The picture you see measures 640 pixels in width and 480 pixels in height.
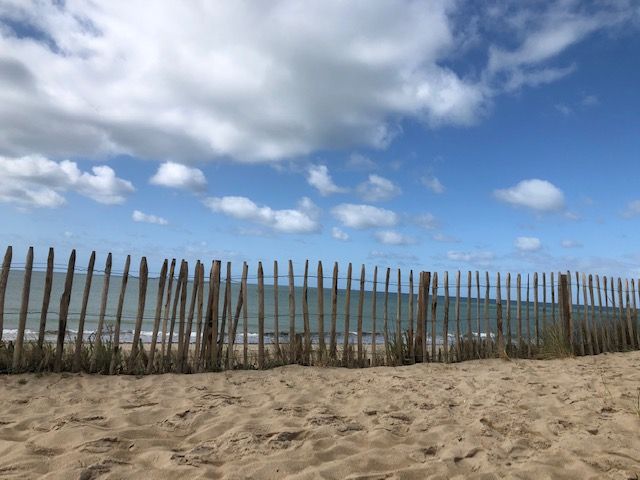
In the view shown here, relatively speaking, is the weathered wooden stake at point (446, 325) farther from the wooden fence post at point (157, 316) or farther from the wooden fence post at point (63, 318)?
the wooden fence post at point (63, 318)

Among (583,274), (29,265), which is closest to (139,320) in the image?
(29,265)

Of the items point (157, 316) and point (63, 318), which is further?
point (157, 316)

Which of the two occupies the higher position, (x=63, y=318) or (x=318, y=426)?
(x=63, y=318)

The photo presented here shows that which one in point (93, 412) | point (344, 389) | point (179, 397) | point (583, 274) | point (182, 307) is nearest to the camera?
point (93, 412)

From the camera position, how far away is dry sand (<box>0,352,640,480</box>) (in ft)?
8.11

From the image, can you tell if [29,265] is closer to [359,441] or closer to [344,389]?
[344,389]

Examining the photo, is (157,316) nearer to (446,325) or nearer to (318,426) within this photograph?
(318,426)

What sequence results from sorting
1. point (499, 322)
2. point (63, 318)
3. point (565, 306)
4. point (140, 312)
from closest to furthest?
point (63, 318), point (140, 312), point (499, 322), point (565, 306)

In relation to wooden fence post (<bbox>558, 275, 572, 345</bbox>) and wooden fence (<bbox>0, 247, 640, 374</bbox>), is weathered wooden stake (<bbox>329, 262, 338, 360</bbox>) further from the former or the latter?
wooden fence post (<bbox>558, 275, 572, 345</bbox>)

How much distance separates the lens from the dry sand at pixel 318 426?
2473 mm

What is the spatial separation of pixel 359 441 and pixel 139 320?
9.91 feet

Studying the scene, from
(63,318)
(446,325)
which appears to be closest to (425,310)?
(446,325)

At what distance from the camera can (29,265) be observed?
457 centimetres

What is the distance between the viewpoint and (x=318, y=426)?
3.16 m
